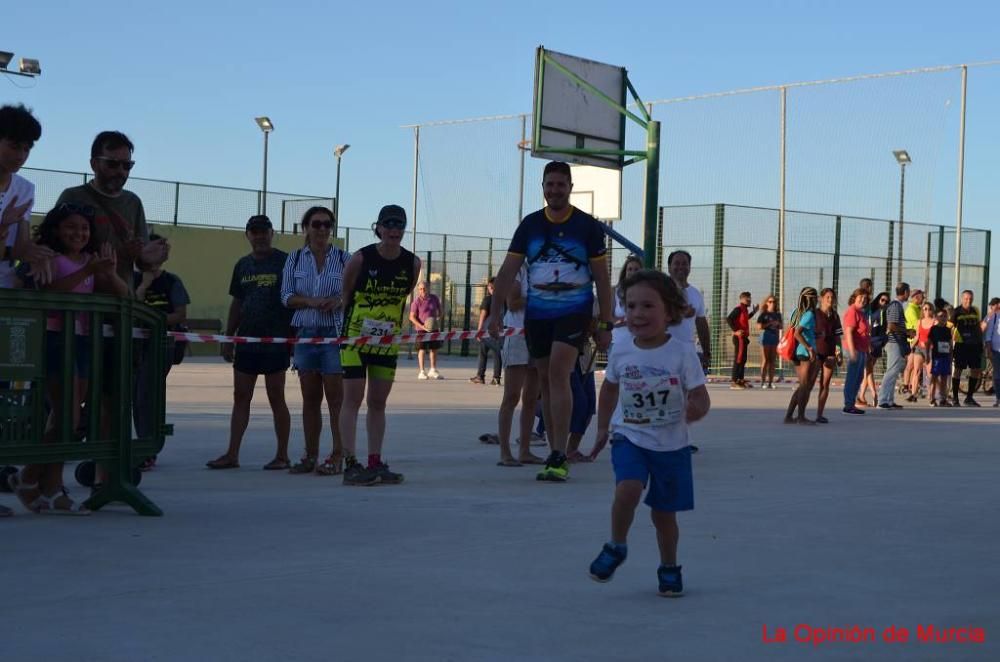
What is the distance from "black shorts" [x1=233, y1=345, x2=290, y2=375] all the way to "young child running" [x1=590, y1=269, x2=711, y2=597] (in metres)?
4.63

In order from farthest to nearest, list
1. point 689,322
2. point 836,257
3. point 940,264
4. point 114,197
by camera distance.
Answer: point 940,264 → point 836,257 → point 689,322 → point 114,197

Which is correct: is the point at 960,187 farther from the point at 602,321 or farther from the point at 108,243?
the point at 108,243

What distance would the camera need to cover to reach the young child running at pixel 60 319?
22.0 feet

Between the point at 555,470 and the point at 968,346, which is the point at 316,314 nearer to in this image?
the point at 555,470

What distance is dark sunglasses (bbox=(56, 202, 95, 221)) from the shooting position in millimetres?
6914

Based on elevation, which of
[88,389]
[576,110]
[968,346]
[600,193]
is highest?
[576,110]

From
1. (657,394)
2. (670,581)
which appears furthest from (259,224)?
(670,581)

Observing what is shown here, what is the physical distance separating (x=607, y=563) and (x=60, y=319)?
3.18 meters

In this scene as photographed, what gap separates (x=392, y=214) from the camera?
8.55 metres

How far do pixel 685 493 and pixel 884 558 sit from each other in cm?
125

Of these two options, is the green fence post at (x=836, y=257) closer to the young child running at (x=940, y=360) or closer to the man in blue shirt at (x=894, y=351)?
the young child running at (x=940, y=360)

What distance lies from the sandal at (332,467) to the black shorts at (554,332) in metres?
1.48

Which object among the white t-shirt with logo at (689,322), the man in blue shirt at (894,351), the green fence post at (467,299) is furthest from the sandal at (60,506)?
the green fence post at (467,299)

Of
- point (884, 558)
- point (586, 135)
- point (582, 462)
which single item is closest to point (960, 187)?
point (586, 135)
